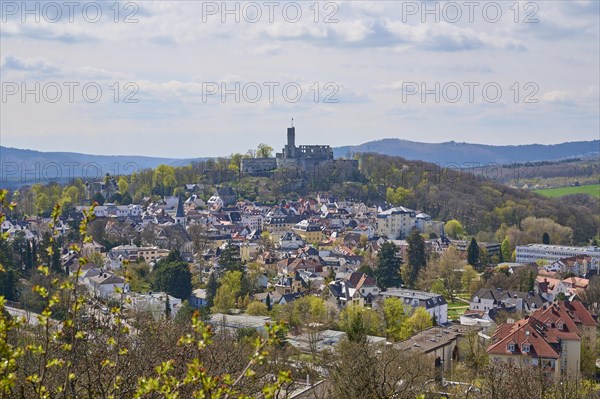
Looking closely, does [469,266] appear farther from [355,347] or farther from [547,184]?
[547,184]

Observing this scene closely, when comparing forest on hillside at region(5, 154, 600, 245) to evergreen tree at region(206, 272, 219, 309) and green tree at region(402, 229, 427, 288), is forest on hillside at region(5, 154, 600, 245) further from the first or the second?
evergreen tree at region(206, 272, 219, 309)

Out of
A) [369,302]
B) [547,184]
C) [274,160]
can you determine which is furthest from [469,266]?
[547,184]

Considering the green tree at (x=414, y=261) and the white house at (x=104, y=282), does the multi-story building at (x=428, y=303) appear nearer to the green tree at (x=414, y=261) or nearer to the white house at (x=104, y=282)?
the green tree at (x=414, y=261)

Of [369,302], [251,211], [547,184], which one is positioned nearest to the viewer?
[369,302]

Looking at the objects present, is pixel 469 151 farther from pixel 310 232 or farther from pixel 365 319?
pixel 365 319

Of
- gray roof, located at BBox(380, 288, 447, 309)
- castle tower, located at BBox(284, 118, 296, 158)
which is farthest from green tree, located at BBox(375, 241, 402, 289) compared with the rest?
castle tower, located at BBox(284, 118, 296, 158)

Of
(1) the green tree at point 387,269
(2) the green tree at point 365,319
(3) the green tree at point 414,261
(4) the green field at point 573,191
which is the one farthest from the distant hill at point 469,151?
(2) the green tree at point 365,319
